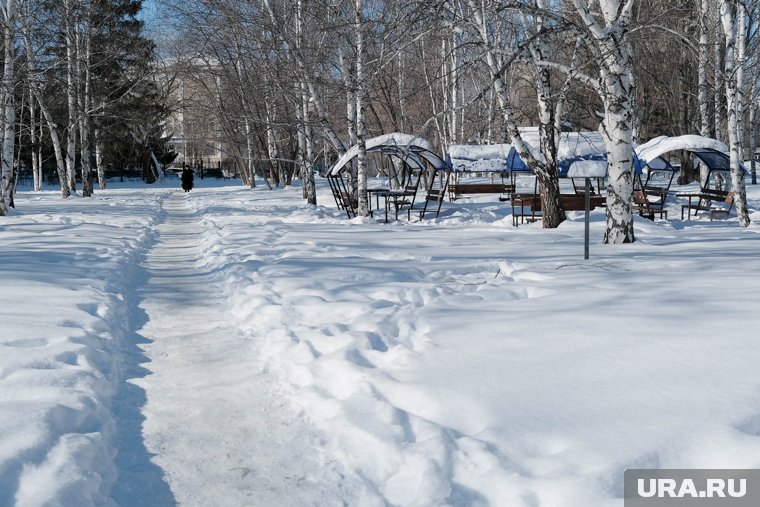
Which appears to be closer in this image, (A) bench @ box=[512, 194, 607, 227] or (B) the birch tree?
(B) the birch tree

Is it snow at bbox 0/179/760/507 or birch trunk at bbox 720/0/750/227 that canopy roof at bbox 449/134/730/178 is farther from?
snow at bbox 0/179/760/507

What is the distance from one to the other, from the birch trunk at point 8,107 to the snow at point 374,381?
1182cm

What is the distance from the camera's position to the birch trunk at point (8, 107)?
1976 centimetres

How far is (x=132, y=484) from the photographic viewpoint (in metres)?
3.86

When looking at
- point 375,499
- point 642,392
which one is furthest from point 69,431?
point 642,392

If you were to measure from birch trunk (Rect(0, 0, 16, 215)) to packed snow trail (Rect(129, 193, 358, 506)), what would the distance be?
589 inches

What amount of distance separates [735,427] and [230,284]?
637 centimetres

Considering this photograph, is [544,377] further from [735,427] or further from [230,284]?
[230,284]

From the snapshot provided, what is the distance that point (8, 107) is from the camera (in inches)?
868

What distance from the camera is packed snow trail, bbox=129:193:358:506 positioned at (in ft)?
12.4

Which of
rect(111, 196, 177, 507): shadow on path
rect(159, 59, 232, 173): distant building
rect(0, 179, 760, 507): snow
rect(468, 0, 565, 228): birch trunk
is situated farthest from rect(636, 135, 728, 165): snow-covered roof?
rect(111, 196, 177, 507): shadow on path

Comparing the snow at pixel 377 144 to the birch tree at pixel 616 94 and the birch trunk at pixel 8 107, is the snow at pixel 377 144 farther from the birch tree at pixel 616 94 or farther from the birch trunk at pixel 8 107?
the birch tree at pixel 616 94

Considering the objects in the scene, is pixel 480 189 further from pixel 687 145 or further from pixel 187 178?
pixel 187 178

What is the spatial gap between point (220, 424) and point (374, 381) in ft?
3.45
